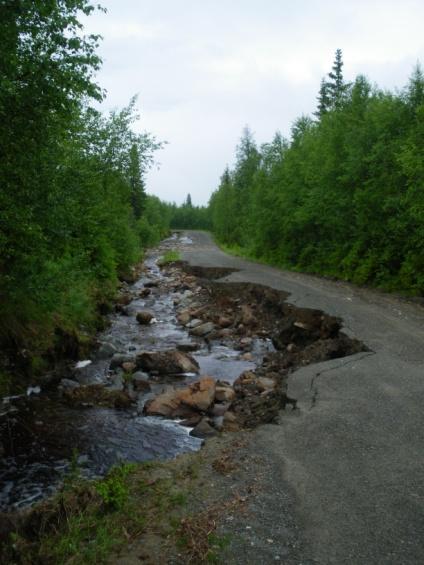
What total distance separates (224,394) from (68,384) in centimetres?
315

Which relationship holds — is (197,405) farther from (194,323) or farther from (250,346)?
(194,323)

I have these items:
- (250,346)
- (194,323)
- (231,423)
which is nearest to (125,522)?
(231,423)

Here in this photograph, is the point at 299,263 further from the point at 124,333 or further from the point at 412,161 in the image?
the point at 124,333

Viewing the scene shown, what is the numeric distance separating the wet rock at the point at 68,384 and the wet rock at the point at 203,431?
311 centimetres

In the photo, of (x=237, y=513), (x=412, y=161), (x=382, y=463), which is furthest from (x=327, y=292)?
(x=237, y=513)

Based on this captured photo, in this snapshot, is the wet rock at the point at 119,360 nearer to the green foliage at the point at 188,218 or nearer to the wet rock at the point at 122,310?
the wet rock at the point at 122,310

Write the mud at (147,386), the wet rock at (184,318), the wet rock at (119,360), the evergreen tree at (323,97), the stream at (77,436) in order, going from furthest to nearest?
1. the evergreen tree at (323,97)
2. the wet rock at (184,318)
3. the wet rock at (119,360)
4. the mud at (147,386)
5. the stream at (77,436)

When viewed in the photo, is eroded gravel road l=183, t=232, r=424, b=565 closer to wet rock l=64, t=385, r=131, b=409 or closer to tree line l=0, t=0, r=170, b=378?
wet rock l=64, t=385, r=131, b=409

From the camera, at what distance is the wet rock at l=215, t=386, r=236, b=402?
7.98 metres

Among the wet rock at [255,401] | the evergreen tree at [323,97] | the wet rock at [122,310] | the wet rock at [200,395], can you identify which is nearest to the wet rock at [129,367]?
the wet rock at [200,395]

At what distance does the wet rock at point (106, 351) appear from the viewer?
36.8ft

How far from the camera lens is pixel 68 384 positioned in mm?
9008

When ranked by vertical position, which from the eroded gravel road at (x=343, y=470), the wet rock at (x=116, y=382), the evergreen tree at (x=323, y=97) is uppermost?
the evergreen tree at (x=323, y=97)

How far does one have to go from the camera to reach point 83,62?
673 cm
